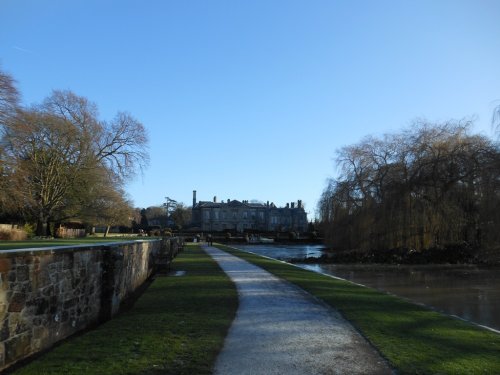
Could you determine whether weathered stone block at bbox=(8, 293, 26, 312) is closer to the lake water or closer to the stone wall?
the stone wall

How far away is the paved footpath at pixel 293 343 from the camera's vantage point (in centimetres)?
652

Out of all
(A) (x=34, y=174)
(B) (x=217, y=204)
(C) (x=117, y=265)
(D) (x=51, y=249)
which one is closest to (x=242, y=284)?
(C) (x=117, y=265)

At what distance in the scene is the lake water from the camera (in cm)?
1424

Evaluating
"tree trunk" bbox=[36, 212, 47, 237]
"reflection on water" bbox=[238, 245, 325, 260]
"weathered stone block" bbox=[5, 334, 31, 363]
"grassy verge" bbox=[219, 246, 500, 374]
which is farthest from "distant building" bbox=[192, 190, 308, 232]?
"weathered stone block" bbox=[5, 334, 31, 363]

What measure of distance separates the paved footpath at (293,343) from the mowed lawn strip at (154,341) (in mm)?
310

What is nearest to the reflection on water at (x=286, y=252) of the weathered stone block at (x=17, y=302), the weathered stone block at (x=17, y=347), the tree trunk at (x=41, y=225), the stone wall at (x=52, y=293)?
the tree trunk at (x=41, y=225)

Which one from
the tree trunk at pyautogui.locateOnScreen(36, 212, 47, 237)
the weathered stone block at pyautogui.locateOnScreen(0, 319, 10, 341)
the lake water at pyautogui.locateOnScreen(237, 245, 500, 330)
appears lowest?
the lake water at pyautogui.locateOnScreen(237, 245, 500, 330)

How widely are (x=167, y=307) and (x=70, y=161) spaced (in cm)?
4560

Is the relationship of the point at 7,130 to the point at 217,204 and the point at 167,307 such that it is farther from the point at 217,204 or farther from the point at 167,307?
the point at 217,204

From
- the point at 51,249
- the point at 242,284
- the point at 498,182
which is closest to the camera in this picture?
the point at 51,249

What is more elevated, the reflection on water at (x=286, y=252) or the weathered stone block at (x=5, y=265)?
the weathered stone block at (x=5, y=265)

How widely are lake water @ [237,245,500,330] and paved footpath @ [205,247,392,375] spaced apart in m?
4.73

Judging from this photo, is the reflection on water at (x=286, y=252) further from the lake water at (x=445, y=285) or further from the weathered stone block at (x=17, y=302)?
the weathered stone block at (x=17, y=302)

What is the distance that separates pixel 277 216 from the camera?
140 metres
